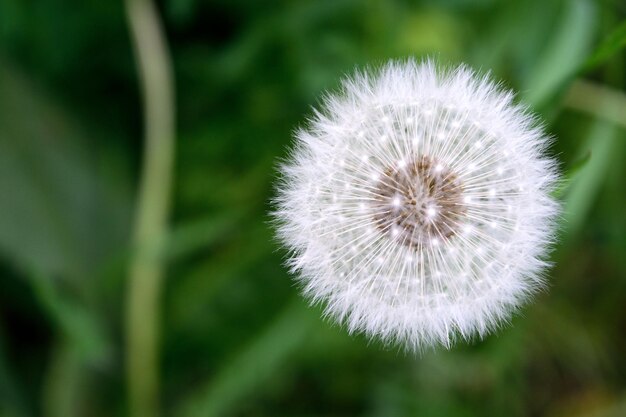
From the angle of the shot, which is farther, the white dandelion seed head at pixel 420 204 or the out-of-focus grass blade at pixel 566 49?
the out-of-focus grass blade at pixel 566 49

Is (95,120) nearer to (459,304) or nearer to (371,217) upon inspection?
(371,217)

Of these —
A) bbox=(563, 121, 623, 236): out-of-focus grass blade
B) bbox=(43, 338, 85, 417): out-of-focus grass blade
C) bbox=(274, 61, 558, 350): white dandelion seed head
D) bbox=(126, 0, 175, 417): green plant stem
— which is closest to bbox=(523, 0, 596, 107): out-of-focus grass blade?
bbox=(563, 121, 623, 236): out-of-focus grass blade

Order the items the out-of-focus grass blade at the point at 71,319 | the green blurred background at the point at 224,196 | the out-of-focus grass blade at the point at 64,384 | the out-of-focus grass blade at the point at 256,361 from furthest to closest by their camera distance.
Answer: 1. the out-of-focus grass blade at the point at 64,384
2. the green blurred background at the point at 224,196
3. the out-of-focus grass blade at the point at 256,361
4. the out-of-focus grass blade at the point at 71,319

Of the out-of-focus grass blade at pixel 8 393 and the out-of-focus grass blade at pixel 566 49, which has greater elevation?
the out-of-focus grass blade at pixel 566 49

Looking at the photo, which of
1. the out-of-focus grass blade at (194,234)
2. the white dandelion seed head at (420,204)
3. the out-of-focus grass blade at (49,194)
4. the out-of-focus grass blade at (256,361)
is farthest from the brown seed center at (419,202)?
the out-of-focus grass blade at (49,194)

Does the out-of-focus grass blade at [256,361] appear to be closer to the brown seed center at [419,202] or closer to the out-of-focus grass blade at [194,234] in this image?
the out-of-focus grass blade at [194,234]

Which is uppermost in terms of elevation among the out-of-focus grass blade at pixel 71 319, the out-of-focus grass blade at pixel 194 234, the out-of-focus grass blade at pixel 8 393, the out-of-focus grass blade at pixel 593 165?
the out-of-focus grass blade at pixel 593 165

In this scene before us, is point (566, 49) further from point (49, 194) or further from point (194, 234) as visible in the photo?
point (49, 194)
